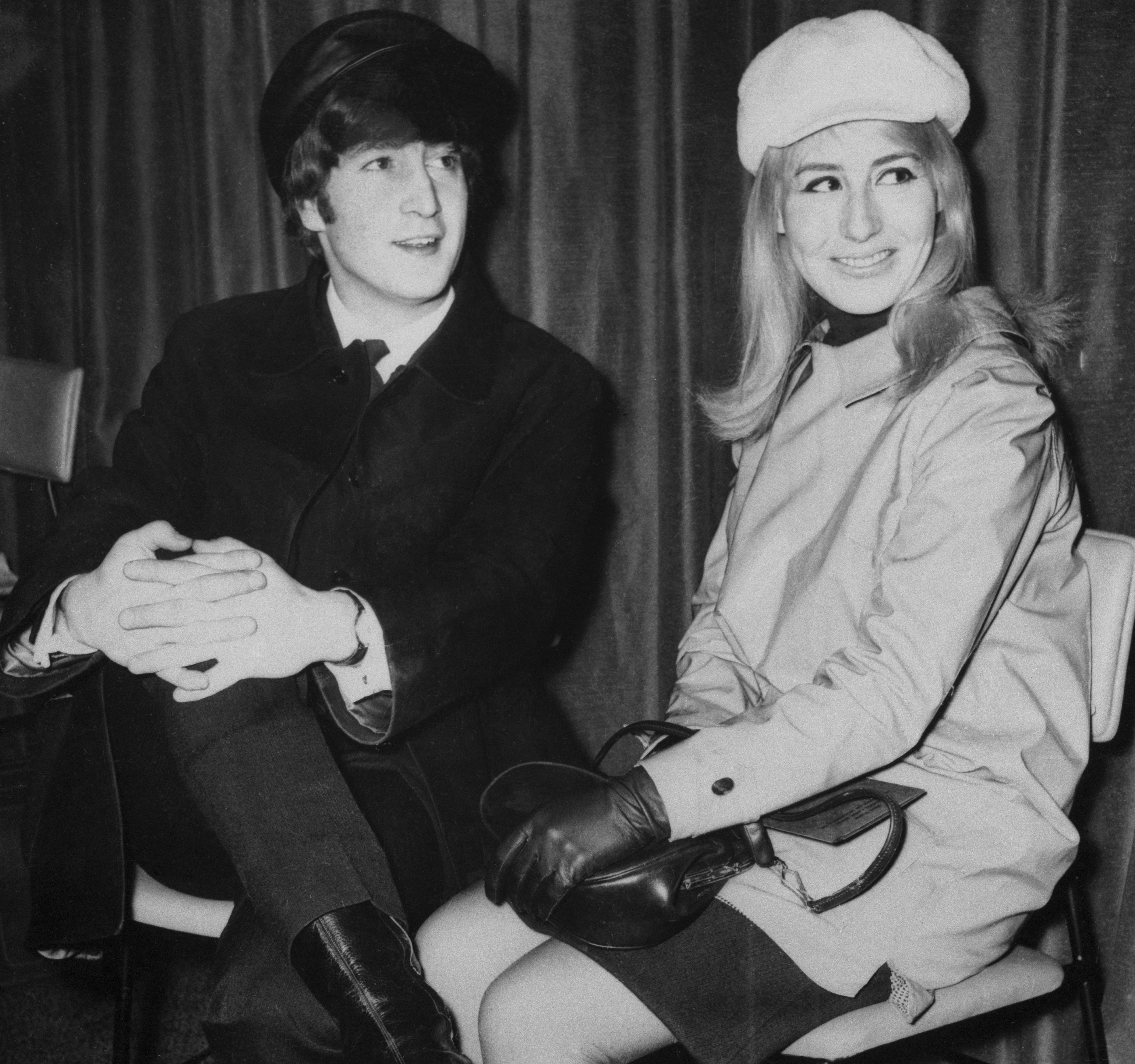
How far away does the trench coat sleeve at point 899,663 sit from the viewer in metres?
1.09

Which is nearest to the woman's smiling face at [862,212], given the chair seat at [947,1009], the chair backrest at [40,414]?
the chair seat at [947,1009]

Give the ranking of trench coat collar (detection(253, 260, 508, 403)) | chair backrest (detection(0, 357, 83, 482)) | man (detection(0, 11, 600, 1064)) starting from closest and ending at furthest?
man (detection(0, 11, 600, 1064))
trench coat collar (detection(253, 260, 508, 403))
chair backrest (detection(0, 357, 83, 482))

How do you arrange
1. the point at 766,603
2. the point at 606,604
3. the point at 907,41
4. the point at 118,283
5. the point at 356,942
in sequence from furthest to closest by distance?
the point at 118,283 → the point at 606,604 → the point at 766,603 → the point at 907,41 → the point at 356,942

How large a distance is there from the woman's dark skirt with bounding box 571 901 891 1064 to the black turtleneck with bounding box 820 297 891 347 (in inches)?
26.6

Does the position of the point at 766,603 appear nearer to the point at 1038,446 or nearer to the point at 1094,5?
the point at 1038,446

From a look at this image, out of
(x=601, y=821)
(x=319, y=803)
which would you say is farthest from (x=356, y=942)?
(x=601, y=821)

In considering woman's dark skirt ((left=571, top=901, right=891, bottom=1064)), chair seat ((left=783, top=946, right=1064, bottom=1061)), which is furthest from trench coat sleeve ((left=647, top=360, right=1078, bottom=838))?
chair seat ((left=783, top=946, right=1064, bottom=1061))

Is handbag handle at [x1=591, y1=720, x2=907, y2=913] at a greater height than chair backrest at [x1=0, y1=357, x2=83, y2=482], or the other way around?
chair backrest at [x1=0, y1=357, x2=83, y2=482]

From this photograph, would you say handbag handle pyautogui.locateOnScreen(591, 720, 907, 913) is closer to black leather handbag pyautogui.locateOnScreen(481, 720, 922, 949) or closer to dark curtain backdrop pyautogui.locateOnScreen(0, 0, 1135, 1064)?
black leather handbag pyautogui.locateOnScreen(481, 720, 922, 949)

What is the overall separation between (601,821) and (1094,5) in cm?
131

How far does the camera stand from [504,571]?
1.36 metres

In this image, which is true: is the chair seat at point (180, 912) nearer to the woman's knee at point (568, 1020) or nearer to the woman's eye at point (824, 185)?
the woman's knee at point (568, 1020)

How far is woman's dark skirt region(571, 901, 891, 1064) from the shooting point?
106cm

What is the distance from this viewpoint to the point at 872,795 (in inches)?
42.6
